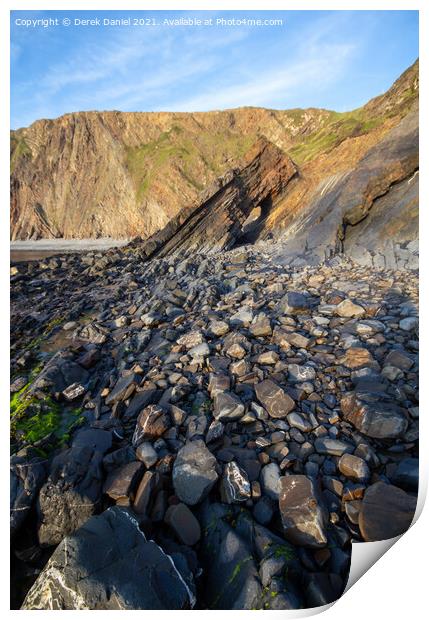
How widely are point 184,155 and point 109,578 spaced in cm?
4448

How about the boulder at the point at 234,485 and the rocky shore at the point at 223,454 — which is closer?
the rocky shore at the point at 223,454

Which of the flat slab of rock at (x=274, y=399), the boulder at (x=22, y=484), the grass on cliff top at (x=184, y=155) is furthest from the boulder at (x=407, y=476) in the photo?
the grass on cliff top at (x=184, y=155)

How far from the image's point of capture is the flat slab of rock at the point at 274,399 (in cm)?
264

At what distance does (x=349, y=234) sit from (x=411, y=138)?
5.58 feet

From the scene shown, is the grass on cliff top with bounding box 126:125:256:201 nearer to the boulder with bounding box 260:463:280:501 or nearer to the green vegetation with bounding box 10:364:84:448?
the green vegetation with bounding box 10:364:84:448

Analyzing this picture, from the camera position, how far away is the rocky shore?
172cm

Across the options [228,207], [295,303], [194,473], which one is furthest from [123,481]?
[228,207]

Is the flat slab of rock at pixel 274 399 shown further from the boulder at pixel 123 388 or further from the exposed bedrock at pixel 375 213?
the exposed bedrock at pixel 375 213

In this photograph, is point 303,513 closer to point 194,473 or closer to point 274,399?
point 194,473

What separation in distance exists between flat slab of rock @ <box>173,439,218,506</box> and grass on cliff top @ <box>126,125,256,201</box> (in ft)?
124

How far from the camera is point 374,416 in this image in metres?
2.40

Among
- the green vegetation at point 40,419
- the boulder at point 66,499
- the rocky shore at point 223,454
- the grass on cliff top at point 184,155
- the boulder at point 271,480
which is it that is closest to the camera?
the rocky shore at point 223,454
